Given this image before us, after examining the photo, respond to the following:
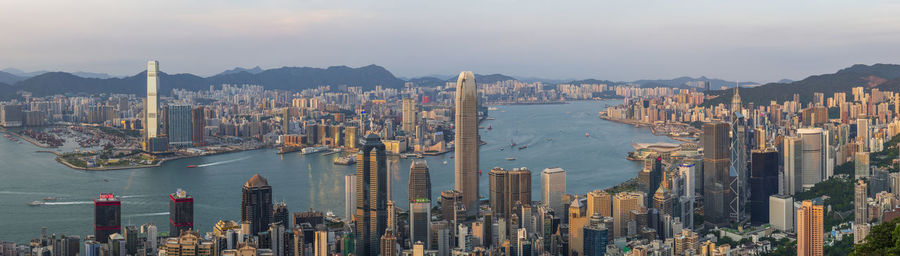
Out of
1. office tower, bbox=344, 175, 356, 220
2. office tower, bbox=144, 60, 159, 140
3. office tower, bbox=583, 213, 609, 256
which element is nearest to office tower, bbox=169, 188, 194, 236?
office tower, bbox=344, 175, 356, 220

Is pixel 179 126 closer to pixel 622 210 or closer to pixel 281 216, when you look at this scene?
pixel 281 216

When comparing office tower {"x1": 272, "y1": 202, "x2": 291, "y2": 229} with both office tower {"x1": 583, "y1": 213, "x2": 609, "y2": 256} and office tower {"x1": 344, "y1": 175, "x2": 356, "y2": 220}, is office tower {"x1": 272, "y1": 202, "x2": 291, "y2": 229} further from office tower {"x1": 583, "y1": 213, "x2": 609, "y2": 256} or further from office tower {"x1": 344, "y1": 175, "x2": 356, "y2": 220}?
office tower {"x1": 583, "y1": 213, "x2": 609, "y2": 256}

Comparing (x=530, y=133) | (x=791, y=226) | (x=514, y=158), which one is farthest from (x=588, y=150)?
(x=791, y=226)

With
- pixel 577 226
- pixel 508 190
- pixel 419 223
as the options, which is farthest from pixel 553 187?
pixel 419 223

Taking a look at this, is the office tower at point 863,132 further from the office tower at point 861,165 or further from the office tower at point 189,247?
the office tower at point 189,247

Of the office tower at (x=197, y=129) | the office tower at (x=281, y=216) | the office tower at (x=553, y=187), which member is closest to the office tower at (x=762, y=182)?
the office tower at (x=553, y=187)

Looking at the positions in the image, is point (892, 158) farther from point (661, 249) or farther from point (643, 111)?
point (643, 111)
